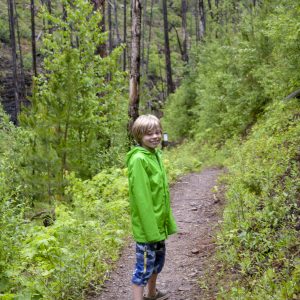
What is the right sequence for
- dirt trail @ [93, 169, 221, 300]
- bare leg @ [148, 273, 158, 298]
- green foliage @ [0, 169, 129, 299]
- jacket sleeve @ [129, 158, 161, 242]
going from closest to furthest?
jacket sleeve @ [129, 158, 161, 242] < green foliage @ [0, 169, 129, 299] < bare leg @ [148, 273, 158, 298] < dirt trail @ [93, 169, 221, 300]

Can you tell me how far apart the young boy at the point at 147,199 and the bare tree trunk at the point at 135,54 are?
798 cm

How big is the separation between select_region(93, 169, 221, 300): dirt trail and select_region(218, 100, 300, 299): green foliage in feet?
1.34

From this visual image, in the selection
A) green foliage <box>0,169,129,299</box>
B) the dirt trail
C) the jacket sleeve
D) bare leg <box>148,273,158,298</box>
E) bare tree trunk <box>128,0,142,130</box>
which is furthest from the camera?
bare tree trunk <box>128,0,142,130</box>

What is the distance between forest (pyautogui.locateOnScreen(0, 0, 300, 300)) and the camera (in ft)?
13.6

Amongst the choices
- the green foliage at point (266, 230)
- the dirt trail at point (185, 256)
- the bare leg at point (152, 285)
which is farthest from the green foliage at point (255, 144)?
the bare leg at point (152, 285)

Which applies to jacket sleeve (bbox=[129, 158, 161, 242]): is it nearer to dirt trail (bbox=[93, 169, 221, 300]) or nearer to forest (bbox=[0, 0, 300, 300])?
forest (bbox=[0, 0, 300, 300])

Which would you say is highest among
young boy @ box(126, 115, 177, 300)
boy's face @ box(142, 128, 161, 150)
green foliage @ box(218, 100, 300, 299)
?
boy's face @ box(142, 128, 161, 150)

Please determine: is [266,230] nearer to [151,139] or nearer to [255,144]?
[151,139]

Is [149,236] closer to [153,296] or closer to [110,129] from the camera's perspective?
[153,296]

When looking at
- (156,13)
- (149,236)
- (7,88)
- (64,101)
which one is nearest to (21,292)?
(149,236)

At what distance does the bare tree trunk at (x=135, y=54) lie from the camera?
1124 cm

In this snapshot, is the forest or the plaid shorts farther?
the forest

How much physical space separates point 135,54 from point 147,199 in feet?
27.8

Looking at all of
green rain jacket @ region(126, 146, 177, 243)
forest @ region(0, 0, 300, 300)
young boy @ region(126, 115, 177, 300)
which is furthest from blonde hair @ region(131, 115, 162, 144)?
forest @ region(0, 0, 300, 300)
